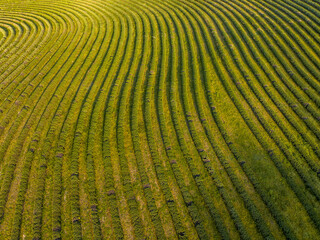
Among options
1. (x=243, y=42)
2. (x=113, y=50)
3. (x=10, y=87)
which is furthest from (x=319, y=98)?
(x=10, y=87)

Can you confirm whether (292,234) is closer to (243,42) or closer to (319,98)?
(319,98)

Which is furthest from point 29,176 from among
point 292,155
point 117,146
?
point 292,155

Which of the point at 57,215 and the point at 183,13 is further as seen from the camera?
the point at 183,13

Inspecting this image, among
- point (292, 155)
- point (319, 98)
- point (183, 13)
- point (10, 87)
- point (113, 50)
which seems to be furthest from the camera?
point (183, 13)

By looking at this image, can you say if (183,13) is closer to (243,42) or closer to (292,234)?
(243,42)

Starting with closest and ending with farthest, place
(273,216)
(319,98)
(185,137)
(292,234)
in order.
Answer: (292,234) < (273,216) < (185,137) < (319,98)

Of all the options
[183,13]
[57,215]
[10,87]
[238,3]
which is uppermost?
[238,3]

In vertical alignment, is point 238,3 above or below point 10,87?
above
